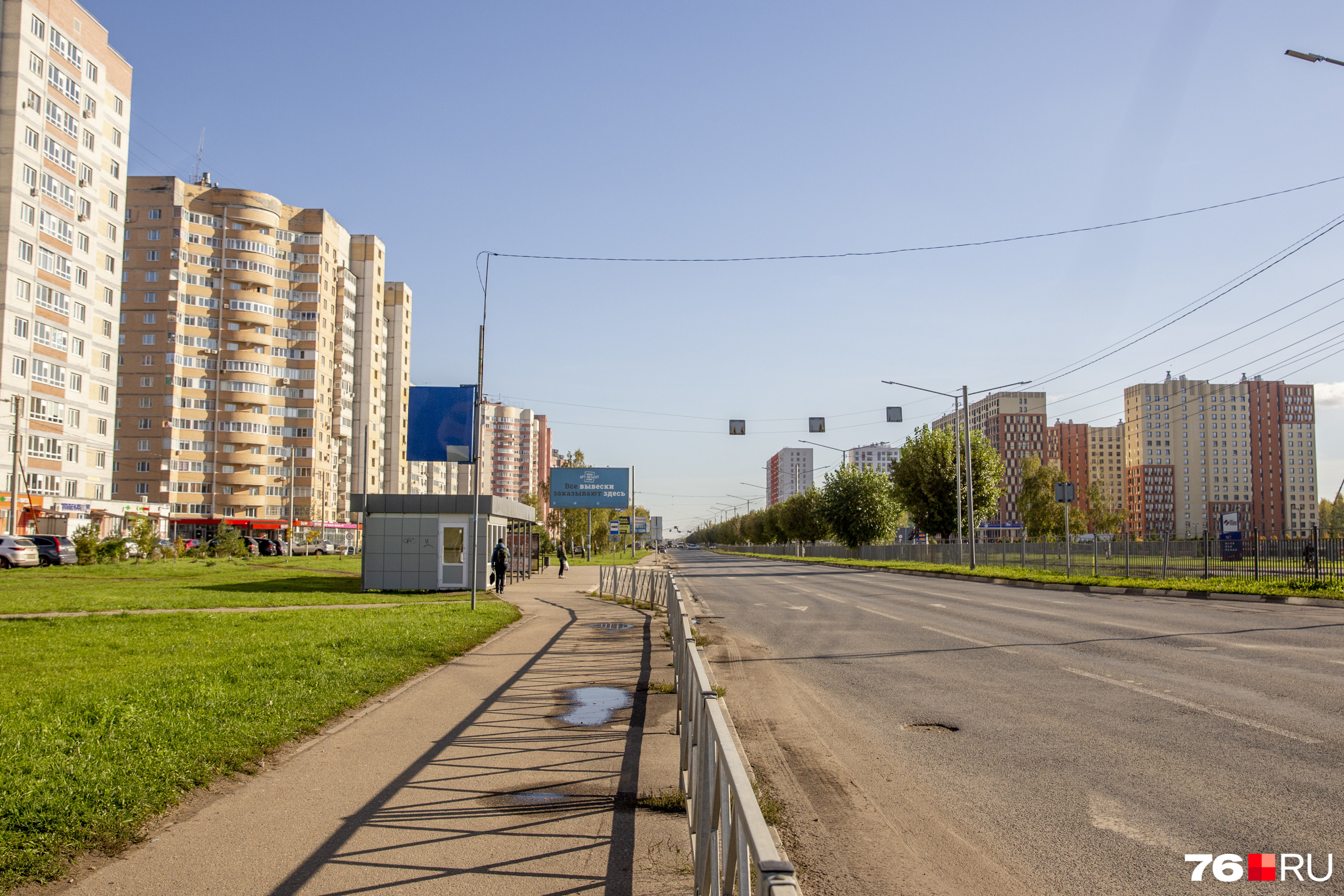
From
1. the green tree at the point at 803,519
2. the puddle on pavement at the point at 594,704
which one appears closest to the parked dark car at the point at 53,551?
the puddle on pavement at the point at 594,704

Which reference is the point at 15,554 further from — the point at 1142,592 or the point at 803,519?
the point at 803,519

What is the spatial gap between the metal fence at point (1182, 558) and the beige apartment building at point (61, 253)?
54.6 metres

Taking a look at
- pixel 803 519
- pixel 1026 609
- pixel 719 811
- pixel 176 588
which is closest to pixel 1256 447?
pixel 803 519

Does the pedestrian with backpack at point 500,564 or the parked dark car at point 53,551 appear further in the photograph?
the parked dark car at point 53,551

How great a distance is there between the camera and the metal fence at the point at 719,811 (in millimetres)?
2688

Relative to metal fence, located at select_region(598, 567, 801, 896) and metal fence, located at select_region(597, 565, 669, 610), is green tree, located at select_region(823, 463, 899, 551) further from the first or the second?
metal fence, located at select_region(598, 567, 801, 896)

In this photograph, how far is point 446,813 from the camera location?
5.86 m

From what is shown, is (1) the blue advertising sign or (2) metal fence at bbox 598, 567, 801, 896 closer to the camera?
(2) metal fence at bbox 598, 567, 801, 896

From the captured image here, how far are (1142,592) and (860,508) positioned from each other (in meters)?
42.1

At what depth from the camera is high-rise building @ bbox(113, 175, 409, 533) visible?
9381 cm

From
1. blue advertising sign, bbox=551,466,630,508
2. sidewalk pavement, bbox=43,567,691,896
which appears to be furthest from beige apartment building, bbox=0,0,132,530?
sidewalk pavement, bbox=43,567,691,896

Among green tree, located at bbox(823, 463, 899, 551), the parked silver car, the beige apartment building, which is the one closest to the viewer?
the parked silver car
